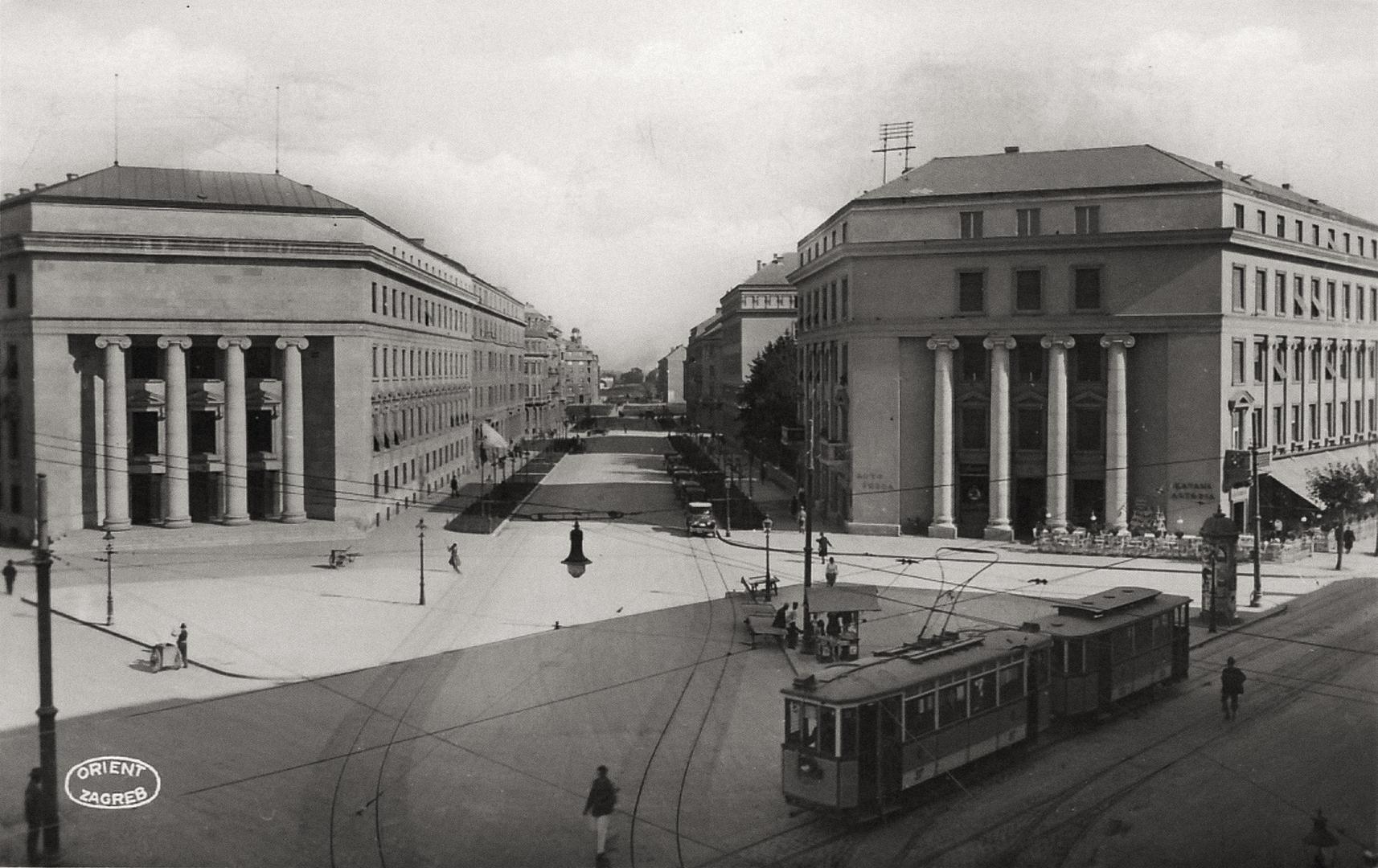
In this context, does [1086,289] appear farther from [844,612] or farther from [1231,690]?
[844,612]

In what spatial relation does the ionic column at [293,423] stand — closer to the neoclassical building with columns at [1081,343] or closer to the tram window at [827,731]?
the neoclassical building with columns at [1081,343]

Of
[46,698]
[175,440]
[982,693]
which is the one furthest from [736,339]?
[46,698]

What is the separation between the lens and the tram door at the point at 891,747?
13.2m

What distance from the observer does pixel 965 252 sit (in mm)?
29734

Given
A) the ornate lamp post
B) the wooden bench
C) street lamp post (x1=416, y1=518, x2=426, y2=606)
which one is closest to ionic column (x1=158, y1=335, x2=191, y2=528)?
street lamp post (x1=416, y1=518, x2=426, y2=606)

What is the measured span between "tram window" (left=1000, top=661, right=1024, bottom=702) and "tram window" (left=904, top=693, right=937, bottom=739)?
61.3 inches

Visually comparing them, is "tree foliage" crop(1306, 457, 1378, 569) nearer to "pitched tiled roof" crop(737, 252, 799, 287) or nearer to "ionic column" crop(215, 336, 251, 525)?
"pitched tiled roof" crop(737, 252, 799, 287)

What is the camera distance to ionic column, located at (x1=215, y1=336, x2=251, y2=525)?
26.3 meters

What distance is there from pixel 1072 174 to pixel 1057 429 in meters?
6.59

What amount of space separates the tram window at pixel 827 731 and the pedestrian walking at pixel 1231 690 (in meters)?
6.81

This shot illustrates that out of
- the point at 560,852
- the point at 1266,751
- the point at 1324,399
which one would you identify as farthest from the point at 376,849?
the point at 1324,399

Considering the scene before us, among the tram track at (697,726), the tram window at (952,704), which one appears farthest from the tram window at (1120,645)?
the tram track at (697,726)

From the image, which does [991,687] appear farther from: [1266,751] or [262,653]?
[262,653]

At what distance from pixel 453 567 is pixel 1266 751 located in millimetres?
15797
